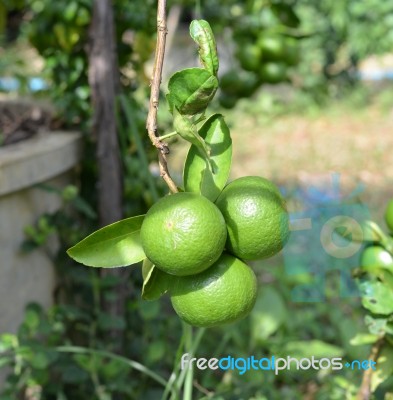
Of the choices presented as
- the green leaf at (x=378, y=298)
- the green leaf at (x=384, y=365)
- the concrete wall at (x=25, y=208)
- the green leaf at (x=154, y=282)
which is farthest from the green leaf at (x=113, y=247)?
the concrete wall at (x=25, y=208)

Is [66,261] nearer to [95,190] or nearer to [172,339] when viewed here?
[95,190]

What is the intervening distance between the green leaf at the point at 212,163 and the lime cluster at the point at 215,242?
0.02 meters

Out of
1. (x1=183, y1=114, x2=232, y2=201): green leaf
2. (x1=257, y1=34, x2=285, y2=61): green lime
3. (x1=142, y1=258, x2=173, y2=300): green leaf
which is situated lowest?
(x1=257, y1=34, x2=285, y2=61): green lime

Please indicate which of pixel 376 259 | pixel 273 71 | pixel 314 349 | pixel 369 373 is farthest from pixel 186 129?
pixel 314 349

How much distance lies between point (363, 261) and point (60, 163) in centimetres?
86

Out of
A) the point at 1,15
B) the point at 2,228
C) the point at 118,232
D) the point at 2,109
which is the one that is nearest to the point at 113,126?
the point at 2,228

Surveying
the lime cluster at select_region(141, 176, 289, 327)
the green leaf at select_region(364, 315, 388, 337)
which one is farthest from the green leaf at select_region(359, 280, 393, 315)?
the lime cluster at select_region(141, 176, 289, 327)

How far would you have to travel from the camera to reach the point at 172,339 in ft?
5.74

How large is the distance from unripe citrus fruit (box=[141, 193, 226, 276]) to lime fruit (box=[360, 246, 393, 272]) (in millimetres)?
317

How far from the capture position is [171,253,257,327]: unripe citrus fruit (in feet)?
2.31

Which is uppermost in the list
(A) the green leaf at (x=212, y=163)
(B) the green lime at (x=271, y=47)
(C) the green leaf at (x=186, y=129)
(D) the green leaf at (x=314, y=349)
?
(C) the green leaf at (x=186, y=129)

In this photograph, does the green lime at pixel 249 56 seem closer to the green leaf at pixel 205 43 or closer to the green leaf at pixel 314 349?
the green leaf at pixel 314 349

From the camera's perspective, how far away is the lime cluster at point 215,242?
26.3 inches

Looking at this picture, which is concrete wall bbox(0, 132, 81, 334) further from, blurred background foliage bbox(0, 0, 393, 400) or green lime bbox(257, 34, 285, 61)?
green lime bbox(257, 34, 285, 61)
